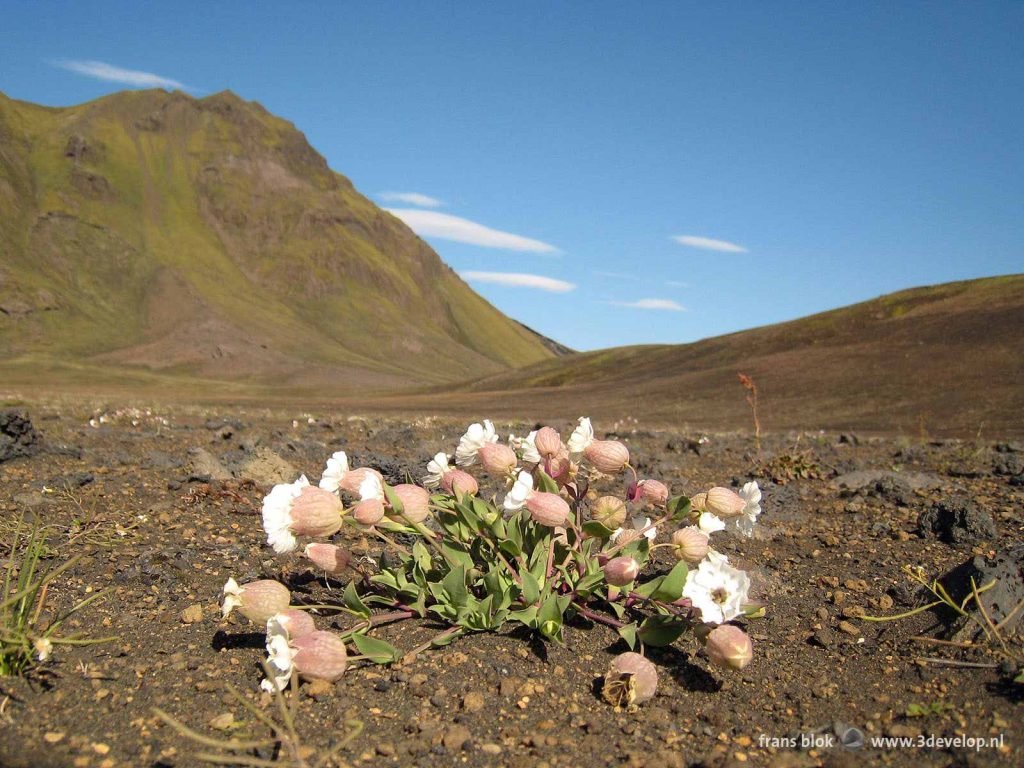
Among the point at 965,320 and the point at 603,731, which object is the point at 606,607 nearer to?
the point at 603,731

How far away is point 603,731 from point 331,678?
81cm

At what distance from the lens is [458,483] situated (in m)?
2.87

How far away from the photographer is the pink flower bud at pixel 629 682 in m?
2.33

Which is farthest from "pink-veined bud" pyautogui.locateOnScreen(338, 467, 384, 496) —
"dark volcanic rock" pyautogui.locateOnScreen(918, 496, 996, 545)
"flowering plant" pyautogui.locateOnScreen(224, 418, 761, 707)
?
"dark volcanic rock" pyautogui.locateOnScreen(918, 496, 996, 545)

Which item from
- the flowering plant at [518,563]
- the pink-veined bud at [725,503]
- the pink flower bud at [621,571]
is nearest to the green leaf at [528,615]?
the flowering plant at [518,563]

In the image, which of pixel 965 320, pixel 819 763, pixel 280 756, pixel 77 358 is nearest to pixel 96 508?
pixel 280 756

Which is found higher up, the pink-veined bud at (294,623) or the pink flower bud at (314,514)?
the pink flower bud at (314,514)

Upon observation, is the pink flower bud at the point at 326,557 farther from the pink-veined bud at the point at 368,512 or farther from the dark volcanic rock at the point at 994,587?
the dark volcanic rock at the point at 994,587

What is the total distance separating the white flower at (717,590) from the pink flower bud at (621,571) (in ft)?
0.65

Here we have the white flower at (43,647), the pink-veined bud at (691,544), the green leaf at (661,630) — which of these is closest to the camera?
the white flower at (43,647)

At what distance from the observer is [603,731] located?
2.26 m

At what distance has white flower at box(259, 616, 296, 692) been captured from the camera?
2.27 meters

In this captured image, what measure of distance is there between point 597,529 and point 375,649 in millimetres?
845

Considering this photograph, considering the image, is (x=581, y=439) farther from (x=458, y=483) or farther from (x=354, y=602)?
(x=354, y=602)
